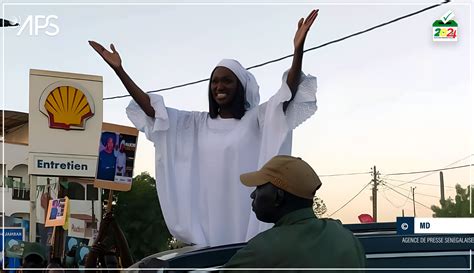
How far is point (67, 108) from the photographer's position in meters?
10.3

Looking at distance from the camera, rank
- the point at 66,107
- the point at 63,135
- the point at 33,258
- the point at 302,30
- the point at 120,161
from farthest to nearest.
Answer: the point at 66,107 → the point at 63,135 → the point at 120,161 → the point at 33,258 → the point at 302,30

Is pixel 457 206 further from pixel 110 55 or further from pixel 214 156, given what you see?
pixel 110 55

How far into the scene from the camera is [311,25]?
96.0 inches

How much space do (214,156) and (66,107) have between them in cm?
794

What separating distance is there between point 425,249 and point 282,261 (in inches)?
30.0

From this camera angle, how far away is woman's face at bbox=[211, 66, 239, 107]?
2.55 meters

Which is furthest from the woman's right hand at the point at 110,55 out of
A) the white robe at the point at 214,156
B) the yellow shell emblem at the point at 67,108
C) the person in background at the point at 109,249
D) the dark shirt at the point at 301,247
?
the yellow shell emblem at the point at 67,108

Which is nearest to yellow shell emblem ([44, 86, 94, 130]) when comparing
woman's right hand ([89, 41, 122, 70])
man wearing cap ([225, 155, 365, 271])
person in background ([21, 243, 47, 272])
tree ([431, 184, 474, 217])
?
person in background ([21, 243, 47, 272])

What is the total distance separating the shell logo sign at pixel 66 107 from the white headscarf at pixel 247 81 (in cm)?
597

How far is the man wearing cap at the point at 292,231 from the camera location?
1570 mm

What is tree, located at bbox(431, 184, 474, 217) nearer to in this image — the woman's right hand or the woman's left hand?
the woman's left hand

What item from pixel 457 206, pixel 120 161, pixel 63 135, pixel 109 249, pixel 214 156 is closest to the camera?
pixel 214 156

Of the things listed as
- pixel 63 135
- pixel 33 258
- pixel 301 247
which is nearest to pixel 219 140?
pixel 301 247

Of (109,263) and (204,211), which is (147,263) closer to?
(204,211)
